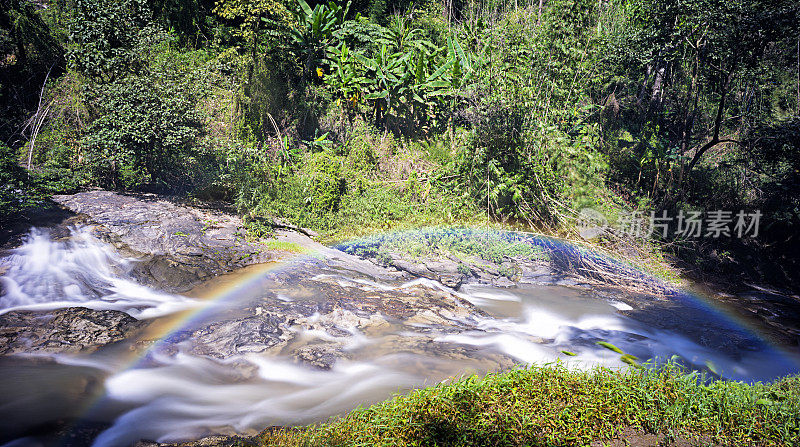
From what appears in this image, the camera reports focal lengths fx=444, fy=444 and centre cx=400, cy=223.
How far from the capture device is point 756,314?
628cm

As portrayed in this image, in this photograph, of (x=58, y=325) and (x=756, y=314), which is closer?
(x=58, y=325)

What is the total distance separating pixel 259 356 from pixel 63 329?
1.78 m

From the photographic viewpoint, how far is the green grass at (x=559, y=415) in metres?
2.78

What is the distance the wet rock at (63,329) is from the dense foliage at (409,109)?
3.13 meters

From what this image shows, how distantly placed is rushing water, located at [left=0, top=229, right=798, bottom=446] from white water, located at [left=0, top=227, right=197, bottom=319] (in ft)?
0.05

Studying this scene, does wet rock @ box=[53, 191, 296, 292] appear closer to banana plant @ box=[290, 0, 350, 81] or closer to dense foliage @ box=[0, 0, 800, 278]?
dense foliage @ box=[0, 0, 800, 278]

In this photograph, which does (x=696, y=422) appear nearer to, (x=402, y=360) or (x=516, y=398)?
(x=516, y=398)

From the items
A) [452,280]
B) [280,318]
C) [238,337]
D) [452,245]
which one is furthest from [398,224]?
[238,337]

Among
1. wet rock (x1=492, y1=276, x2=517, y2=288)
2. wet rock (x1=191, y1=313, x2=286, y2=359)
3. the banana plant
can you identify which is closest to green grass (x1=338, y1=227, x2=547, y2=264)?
wet rock (x1=492, y1=276, x2=517, y2=288)

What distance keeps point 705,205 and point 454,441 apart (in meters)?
7.84

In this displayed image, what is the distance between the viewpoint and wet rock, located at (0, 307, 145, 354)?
12.4 feet

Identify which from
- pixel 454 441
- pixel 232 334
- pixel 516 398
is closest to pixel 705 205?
pixel 516 398

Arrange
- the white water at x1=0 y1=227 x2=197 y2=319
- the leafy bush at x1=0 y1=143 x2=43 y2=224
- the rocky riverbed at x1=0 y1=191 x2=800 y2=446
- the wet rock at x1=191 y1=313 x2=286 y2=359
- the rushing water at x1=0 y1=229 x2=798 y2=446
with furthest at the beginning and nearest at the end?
the leafy bush at x1=0 y1=143 x2=43 y2=224
the white water at x1=0 y1=227 x2=197 y2=319
the wet rock at x1=191 y1=313 x2=286 y2=359
the rocky riverbed at x1=0 y1=191 x2=800 y2=446
the rushing water at x1=0 y1=229 x2=798 y2=446

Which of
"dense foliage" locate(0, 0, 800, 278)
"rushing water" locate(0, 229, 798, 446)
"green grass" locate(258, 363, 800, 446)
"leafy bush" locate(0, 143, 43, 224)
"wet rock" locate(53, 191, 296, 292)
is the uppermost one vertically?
"dense foliage" locate(0, 0, 800, 278)
